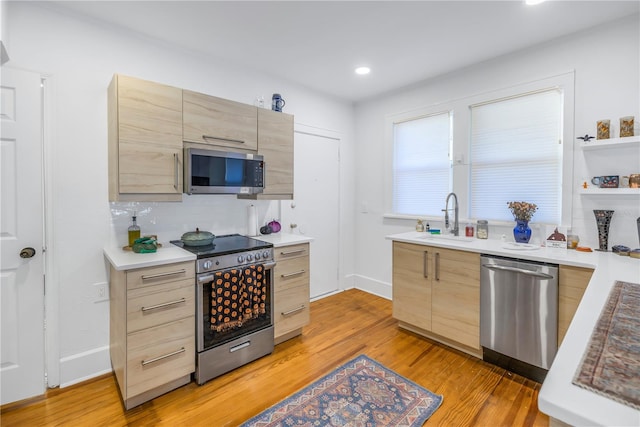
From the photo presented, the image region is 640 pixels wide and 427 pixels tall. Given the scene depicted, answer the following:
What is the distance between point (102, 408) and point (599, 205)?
12.9ft

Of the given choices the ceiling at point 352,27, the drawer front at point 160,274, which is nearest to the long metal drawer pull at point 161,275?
the drawer front at point 160,274

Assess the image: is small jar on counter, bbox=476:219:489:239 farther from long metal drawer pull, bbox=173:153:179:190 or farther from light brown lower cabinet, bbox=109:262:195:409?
long metal drawer pull, bbox=173:153:179:190

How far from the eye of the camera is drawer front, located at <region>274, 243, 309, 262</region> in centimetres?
271

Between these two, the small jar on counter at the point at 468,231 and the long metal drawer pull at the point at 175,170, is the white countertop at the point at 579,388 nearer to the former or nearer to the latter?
the small jar on counter at the point at 468,231

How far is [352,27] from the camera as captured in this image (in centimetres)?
240

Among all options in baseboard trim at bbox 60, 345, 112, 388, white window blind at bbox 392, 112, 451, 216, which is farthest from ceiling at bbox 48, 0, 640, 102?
baseboard trim at bbox 60, 345, 112, 388

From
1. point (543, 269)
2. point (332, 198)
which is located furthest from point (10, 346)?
point (543, 269)

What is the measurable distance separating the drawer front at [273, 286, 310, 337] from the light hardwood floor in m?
0.17

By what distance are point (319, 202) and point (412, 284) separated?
158 cm

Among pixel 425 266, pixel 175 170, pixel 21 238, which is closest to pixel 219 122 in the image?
pixel 175 170

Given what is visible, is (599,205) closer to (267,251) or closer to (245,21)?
(267,251)

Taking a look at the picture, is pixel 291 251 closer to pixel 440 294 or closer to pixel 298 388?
pixel 298 388

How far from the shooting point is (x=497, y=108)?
9.76ft

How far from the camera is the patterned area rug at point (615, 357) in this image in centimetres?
65
